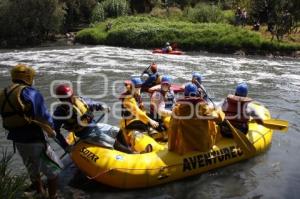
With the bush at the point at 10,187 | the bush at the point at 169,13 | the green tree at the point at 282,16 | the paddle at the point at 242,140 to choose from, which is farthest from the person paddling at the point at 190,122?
the bush at the point at 169,13

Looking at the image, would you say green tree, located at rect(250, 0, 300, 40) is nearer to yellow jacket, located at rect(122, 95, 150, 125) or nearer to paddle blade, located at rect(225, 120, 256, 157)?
paddle blade, located at rect(225, 120, 256, 157)

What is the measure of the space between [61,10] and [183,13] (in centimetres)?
899

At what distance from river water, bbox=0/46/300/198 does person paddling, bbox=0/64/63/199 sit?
1.25 metres

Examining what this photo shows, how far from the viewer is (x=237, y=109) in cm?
851

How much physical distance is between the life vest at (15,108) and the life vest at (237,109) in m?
4.16

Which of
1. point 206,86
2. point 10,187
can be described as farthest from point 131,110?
point 206,86

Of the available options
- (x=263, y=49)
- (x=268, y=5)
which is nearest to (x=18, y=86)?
(x=263, y=49)

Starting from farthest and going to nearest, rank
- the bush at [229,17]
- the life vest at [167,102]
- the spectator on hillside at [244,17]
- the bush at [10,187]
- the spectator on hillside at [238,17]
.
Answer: the bush at [229,17], the spectator on hillside at [238,17], the spectator on hillside at [244,17], the life vest at [167,102], the bush at [10,187]

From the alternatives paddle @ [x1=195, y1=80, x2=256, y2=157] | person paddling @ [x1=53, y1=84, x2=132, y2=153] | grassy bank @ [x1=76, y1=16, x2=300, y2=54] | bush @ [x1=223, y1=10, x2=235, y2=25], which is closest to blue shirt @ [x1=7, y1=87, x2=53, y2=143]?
person paddling @ [x1=53, y1=84, x2=132, y2=153]

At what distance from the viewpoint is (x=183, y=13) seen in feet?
115

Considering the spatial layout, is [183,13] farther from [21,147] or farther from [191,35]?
[21,147]

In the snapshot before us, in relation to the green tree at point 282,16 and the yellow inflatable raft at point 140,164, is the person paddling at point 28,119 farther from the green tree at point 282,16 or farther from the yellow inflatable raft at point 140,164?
the green tree at point 282,16

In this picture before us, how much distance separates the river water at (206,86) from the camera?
733 cm

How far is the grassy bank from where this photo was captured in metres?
25.8
